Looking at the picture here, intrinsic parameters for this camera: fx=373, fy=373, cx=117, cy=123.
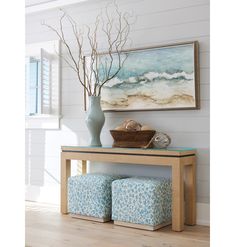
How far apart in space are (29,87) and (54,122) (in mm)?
671

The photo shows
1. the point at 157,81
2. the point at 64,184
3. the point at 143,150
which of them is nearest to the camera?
the point at 143,150

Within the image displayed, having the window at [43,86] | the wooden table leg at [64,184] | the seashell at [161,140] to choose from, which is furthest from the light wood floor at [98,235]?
the window at [43,86]

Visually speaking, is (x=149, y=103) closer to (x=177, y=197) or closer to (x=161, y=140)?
(x=161, y=140)

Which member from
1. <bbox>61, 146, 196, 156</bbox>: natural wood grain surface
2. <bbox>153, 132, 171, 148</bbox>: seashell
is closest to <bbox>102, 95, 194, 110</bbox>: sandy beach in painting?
<bbox>153, 132, 171, 148</bbox>: seashell

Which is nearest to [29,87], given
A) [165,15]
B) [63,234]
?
[165,15]

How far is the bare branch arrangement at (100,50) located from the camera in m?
3.92

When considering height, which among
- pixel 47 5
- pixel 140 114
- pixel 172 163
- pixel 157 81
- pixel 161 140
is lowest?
pixel 172 163

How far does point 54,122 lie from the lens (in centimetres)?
442

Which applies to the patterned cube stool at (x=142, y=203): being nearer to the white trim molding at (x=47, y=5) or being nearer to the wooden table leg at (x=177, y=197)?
the wooden table leg at (x=177, y=197)

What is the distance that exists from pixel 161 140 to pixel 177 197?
1.84 feet

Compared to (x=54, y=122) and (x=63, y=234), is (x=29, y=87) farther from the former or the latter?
(x=63, y=234)

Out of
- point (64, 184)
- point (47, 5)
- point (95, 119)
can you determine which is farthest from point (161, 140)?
point (47, 5)

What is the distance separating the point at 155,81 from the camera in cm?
364

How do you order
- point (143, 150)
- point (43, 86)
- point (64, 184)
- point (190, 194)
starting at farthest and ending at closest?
point (43, 86) → point (64, 184) → point (190, 194) → point (143, 150)
